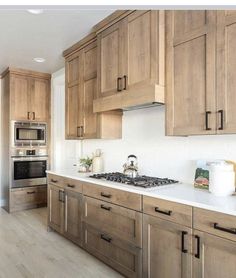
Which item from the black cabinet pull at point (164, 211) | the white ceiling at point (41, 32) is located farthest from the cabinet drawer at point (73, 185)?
the white ceiling at point (41, 32)

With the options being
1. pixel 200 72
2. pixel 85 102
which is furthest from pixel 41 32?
pixel 200 72

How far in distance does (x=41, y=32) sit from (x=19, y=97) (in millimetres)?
1924

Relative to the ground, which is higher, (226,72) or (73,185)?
(226,72)

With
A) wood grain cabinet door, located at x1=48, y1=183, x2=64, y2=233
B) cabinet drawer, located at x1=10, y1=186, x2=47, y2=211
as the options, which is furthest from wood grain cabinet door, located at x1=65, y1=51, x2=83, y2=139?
cabinet drawer, located at x1=10, y1=186, x2=47, y2=211

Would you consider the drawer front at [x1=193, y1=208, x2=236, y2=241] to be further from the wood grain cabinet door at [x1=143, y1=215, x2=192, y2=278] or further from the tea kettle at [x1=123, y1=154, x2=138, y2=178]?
the tea kettle at [x1=123, y1=154, x2=138, y2=178]

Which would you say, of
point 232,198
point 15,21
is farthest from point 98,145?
point 232,198

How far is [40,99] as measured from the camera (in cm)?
499

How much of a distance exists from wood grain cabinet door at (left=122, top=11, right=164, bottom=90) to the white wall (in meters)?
0.51

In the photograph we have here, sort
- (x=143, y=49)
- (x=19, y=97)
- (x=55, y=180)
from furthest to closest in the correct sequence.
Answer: (x=19, y=97) → (x=55, y=180) → (x=143, y=49)

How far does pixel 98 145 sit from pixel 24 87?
207 centimetres

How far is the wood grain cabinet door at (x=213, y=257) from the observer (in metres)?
1.53

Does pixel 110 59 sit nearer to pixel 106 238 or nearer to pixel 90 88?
pixel 90 88

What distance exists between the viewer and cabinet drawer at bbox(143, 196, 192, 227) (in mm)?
1769

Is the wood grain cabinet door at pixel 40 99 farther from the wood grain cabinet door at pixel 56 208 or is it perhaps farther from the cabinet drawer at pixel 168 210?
the cabinet drawer at pixel 168 210
